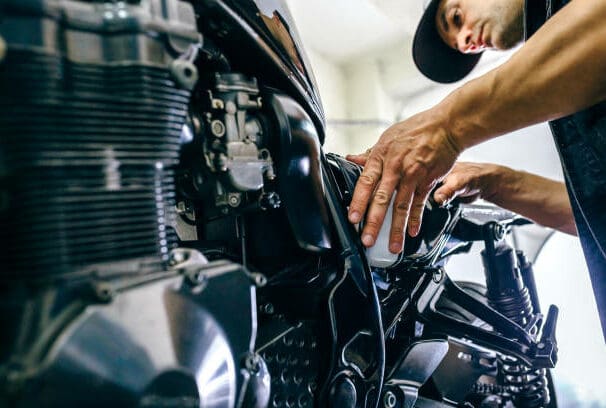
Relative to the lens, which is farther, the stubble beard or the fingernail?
the stubble beard

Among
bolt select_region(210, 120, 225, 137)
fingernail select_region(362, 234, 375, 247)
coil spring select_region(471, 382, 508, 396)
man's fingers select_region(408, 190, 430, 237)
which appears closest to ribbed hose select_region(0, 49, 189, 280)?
bolt select_region(210, 120, 225, 137)

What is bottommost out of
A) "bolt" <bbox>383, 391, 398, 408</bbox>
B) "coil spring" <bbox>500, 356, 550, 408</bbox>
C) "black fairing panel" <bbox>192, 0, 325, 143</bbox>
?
"coil spring" <bbox>500, 356, 550, 408</bbox>

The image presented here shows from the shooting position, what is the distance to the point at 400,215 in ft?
2.83

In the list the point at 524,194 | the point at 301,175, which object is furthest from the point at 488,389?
the point at 301,175

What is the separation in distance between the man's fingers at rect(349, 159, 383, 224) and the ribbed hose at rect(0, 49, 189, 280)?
0.38 m

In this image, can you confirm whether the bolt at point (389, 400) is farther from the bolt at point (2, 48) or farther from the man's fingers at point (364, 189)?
the bolt at point (2, 48)

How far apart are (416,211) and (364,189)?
0.13 m

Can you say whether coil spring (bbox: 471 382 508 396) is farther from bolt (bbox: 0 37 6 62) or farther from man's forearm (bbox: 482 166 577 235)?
bolt (bbox: 0 37 6 62)

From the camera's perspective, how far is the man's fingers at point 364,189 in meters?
0.82

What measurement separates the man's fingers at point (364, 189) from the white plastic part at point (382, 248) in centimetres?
4

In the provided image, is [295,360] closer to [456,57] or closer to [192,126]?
[192,126]

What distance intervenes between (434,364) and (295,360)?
0.36 metres

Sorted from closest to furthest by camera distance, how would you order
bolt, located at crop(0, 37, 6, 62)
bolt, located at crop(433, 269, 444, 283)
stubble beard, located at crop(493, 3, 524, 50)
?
bolt, located at crop(0, 37, 6, 62) → bolt, located at crop(433, 269, 444, 283) → stubble beard, located at crop(493, 3, 524, 50)

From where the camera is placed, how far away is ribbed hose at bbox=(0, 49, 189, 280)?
0.43 metres
